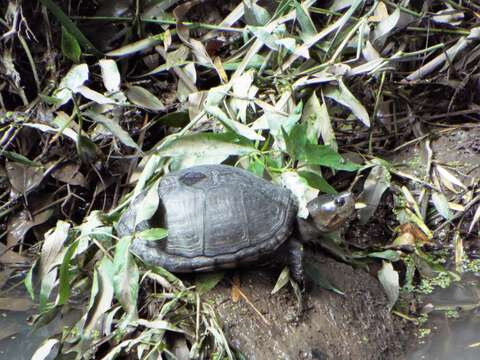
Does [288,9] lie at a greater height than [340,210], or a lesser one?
greater

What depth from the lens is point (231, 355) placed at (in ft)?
8.04

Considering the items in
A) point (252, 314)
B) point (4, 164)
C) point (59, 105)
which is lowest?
point (252, 314)

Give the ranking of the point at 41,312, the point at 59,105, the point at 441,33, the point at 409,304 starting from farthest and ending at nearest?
the point at 441,33
the point at 59,105
the point at 409,304
the point at 41,312

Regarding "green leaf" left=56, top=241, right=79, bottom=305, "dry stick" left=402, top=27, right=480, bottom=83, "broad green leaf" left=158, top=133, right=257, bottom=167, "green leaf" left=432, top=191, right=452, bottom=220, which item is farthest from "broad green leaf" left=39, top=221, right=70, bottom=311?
"dry stick" left=402, top=27, right=480, bottom=83

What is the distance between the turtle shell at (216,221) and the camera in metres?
2.65

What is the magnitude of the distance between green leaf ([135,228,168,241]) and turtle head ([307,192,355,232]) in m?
0.64

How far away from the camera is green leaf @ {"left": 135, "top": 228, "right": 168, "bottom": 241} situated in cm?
257

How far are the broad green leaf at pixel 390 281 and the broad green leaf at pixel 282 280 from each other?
532 millimetres

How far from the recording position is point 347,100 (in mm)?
3420

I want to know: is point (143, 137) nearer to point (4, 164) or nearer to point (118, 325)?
point (4, 164)

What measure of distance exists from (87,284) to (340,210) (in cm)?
112

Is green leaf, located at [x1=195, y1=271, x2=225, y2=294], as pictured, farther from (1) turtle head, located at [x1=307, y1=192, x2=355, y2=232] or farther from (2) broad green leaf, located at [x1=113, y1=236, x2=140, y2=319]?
(1) turtle head, located at [x1=307, y1=192, x2=355, y2=232]

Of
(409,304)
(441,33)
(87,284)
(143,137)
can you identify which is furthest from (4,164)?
(441,33)

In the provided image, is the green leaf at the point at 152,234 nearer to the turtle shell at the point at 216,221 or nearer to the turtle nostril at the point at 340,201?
the turtle shell at the point at 216,221
